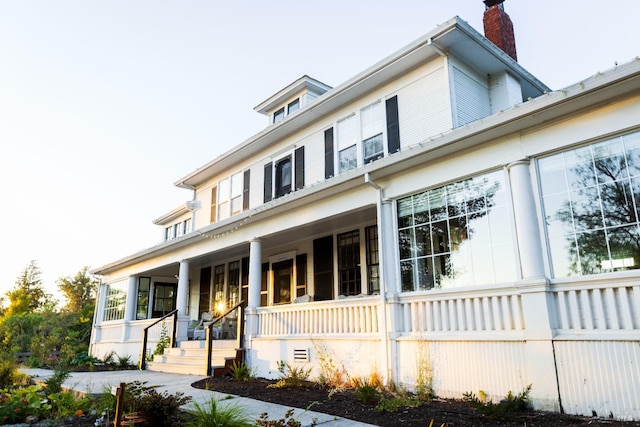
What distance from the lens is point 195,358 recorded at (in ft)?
33.3

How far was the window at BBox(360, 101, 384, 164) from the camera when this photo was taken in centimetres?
980

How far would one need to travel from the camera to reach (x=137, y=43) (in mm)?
11469

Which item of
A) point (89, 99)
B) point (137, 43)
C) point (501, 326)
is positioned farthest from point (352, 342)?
point (89, 99)

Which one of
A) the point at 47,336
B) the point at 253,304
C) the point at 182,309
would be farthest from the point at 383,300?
the point at 47,336

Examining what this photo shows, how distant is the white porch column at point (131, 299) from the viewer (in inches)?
590

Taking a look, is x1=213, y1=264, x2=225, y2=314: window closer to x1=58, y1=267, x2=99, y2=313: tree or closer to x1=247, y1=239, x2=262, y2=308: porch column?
x1=247, y1=239, x2=262, y2=308: porch column

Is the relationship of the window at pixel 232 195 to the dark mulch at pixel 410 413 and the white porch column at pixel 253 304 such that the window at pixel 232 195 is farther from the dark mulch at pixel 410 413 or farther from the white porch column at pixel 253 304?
the dark mulch at pixel 410 413

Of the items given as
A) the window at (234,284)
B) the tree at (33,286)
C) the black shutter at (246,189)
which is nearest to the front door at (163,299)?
the window at (234,284)

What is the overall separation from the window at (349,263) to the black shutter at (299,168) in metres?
1.87

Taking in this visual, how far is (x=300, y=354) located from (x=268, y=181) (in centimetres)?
598

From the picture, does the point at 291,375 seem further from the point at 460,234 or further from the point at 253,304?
the point at 460,234

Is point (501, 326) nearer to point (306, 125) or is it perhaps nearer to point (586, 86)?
point (586, 86)

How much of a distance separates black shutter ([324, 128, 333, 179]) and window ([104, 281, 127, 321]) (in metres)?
9.87

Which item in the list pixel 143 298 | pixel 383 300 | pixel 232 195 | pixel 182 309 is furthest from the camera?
pixel 143 298
